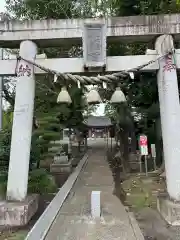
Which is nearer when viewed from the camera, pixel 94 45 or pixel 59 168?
pixel 94 45

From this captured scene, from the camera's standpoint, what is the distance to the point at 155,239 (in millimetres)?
6535

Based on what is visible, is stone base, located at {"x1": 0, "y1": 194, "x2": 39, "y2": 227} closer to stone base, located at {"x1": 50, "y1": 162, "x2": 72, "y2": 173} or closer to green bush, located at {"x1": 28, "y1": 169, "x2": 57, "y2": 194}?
green bush, located at {"x1": 28, "y1": 169, "x2": 57, "y2": 194}

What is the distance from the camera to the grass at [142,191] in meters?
9.91

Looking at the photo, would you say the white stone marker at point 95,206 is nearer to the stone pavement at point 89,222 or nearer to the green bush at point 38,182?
the stone pavement at point 89,222

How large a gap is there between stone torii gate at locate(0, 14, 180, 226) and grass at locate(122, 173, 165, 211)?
2703 millimetres

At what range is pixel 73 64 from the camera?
7848 millimetres

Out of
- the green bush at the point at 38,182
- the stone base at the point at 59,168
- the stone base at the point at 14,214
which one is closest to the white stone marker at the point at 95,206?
the stone base at the point at 14,214

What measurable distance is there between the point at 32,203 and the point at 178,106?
4.64 m

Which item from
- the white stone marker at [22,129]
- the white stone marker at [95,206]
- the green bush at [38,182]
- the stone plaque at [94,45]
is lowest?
the white stone marker at [95,206]

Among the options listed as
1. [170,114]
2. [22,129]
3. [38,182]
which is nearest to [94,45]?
[170,114]

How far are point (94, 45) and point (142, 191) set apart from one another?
6.43 m

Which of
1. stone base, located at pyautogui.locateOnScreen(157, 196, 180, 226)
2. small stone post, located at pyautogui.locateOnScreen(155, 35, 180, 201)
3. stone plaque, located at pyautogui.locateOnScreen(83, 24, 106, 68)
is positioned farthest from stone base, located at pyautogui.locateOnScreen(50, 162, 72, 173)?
stone plaque, located at pyautogui.locateOnScreen(83, 24, 106, 68)

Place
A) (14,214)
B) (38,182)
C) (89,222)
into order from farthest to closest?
(38,182) → (14,214) → (89,222)

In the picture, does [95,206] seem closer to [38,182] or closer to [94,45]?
[38,182]
